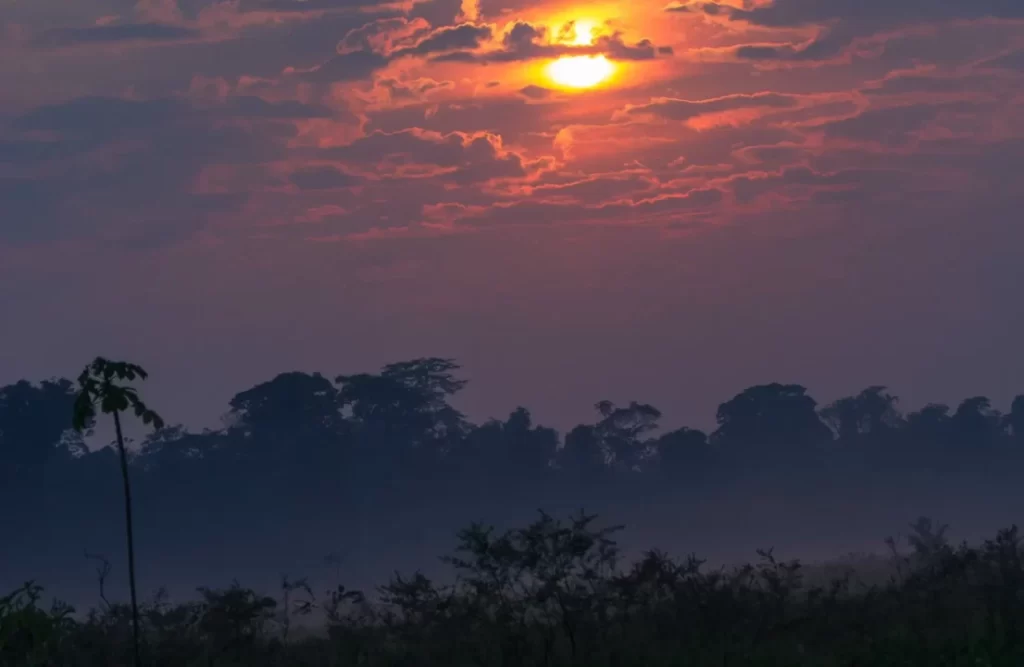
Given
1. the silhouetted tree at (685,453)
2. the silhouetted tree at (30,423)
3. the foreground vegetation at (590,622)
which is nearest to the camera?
the foreground vegetation at (590,622)

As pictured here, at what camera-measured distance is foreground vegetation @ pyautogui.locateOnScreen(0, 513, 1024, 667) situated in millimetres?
26203

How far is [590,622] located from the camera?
2852 centimetres

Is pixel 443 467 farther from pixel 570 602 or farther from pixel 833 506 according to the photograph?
pixel 570 602

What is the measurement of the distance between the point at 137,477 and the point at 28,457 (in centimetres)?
1137

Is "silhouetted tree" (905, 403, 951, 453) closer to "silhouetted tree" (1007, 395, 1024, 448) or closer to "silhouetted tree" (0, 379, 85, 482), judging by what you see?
"silhouetted tree" (1007, 395, 1024, 448)

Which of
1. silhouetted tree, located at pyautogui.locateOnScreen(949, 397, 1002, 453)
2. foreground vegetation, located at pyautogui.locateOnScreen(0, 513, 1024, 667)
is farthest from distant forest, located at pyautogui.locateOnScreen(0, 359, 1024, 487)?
foreground vegetation, located at pyautogui.locateOnScreen(0, 513, 1024, 667)

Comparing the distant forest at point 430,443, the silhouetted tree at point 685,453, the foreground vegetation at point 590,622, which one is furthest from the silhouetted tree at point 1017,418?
the foreground vegetation at point 590,622

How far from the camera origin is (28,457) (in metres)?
136

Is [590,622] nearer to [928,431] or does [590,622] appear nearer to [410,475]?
[410,475]

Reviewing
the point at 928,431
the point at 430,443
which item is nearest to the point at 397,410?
the point at 430,443

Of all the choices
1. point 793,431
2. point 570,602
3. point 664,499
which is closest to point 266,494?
point 664,499

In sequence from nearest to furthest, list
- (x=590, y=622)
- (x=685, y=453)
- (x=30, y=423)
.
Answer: (x=590, y=622) < (x=30, y=423) < (x=685, y=453)

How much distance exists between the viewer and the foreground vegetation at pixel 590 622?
86.0 feet

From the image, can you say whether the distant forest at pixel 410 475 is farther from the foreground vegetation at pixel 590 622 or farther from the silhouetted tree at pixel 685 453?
the foreground vegetation at pixel 590 622
